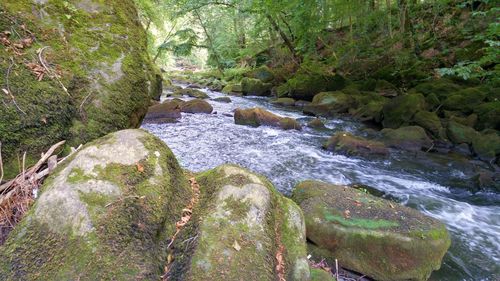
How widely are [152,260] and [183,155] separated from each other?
17.4 feet

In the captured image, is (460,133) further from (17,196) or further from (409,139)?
(17,196)

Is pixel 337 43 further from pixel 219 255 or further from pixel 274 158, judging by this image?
pixel 219 255

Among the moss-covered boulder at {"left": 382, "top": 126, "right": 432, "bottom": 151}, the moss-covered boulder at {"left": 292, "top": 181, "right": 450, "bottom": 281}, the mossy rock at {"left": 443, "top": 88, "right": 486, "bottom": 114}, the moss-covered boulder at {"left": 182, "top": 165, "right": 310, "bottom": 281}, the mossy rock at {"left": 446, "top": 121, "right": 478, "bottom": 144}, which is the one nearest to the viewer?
the moss-covered boulder at {"left": 182, "top": 165, "right": 310, "bottom": 281}

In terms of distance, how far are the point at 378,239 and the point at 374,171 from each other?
148 inches

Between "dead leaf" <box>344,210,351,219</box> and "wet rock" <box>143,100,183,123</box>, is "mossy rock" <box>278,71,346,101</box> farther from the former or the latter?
"dead leaf" <box>344,210,351,219</box>

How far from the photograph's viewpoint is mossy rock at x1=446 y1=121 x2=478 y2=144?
8086 mm

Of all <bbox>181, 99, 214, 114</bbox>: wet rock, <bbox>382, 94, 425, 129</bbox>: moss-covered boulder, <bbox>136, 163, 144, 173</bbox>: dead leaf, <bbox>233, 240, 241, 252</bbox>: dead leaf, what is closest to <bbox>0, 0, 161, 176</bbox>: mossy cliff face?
<bbox>136, 163, 144, 173</bbox>: dead leaf

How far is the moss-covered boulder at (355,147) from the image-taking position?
25.3 ft

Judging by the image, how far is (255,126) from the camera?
995 cm

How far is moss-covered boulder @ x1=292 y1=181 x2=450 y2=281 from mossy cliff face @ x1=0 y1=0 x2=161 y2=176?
96.4 inches

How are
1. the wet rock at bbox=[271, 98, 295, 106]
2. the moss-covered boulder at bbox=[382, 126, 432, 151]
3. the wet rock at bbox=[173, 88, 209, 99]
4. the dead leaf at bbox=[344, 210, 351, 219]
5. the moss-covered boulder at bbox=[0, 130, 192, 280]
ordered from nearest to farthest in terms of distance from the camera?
1. the moss-covered boulder at bbox=[0, 130, 192, 280]
2. the dead leaf at bbox=[344, 210, 351, 219]
3. the moss-covered boulder at bbox=[382, 126, 432, 151]
4. the wet rock at bbox=[271, 98, 295, 106]
5. the wet rock at bbox=[173, 88, 209, 99]

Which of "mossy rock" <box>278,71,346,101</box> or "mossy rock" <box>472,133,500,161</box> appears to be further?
"mossy rock" <box>278,71,346,101</box>

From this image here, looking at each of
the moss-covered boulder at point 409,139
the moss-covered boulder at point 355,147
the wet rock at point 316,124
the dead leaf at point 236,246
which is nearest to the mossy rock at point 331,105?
the wet rock at point 316,124

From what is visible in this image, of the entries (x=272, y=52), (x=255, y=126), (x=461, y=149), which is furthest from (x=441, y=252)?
(x=272, y=52)
